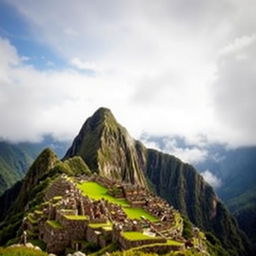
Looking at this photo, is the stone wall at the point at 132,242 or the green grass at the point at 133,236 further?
the green grass at the point at 133,236

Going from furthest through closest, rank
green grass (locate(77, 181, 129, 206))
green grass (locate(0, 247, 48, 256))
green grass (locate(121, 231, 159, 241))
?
green grass (locate(77, 181, 129, 206)) < green grass (locate(121, 231, 159, 241)) < green grass (locate(0, 247, 48, 256))

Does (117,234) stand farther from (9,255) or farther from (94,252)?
(9,255)

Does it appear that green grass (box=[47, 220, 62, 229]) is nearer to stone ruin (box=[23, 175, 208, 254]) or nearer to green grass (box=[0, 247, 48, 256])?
stone ruin (box=[23, 175, 208, 254])

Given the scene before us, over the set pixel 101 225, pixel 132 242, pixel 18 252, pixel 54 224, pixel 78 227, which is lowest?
pixel 18 252

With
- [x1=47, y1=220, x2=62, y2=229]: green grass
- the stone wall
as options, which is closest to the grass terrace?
[x1=47, y1=220, x2=62, y2=229]: green grass

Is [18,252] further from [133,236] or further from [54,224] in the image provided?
[54,224]

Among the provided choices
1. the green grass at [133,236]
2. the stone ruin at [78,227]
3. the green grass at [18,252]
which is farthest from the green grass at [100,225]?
the green grass at [18,252]

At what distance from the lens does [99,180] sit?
14950 centimetres

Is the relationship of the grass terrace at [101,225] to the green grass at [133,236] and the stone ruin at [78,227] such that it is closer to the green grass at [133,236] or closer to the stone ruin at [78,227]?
the stone ruin at [78,227]

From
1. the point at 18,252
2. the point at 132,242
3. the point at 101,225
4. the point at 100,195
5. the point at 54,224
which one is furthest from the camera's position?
the point at 100,195

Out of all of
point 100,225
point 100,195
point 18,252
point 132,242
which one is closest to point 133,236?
point 132,242

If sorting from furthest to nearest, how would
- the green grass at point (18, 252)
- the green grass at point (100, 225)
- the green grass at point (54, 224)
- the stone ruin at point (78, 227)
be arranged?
the green grass at point (54, 224) → the green grass at point (100, 225) → the stone ruin at point (78, 227) → the green grass at point (18, 252)

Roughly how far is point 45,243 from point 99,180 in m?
93.2

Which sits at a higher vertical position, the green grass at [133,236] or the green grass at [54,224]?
the green grass at [54,224]
